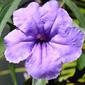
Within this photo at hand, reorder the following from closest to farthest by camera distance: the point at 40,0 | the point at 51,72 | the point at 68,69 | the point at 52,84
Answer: the point at 51,72 → the point at 40,0 → the point at 52,84 → the point at 68,69

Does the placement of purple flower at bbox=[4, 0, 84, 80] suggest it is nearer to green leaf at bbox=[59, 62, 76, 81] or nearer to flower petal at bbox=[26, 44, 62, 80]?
flower petal at bbox=[26, 44, 62, 80]

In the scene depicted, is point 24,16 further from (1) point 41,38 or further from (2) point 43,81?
(2) point 43,81

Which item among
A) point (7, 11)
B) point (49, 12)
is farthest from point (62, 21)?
point (7, 11)

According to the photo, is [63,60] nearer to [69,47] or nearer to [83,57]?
[69,47]

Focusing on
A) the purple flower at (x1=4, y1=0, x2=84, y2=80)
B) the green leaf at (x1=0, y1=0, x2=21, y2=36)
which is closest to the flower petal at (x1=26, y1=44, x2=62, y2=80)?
the purple flower at (x1=4, y1=0, x2=84, y2=80)

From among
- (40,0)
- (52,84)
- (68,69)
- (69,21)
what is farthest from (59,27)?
(68,69)

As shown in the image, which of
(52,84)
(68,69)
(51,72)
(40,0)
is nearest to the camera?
(51,72)
